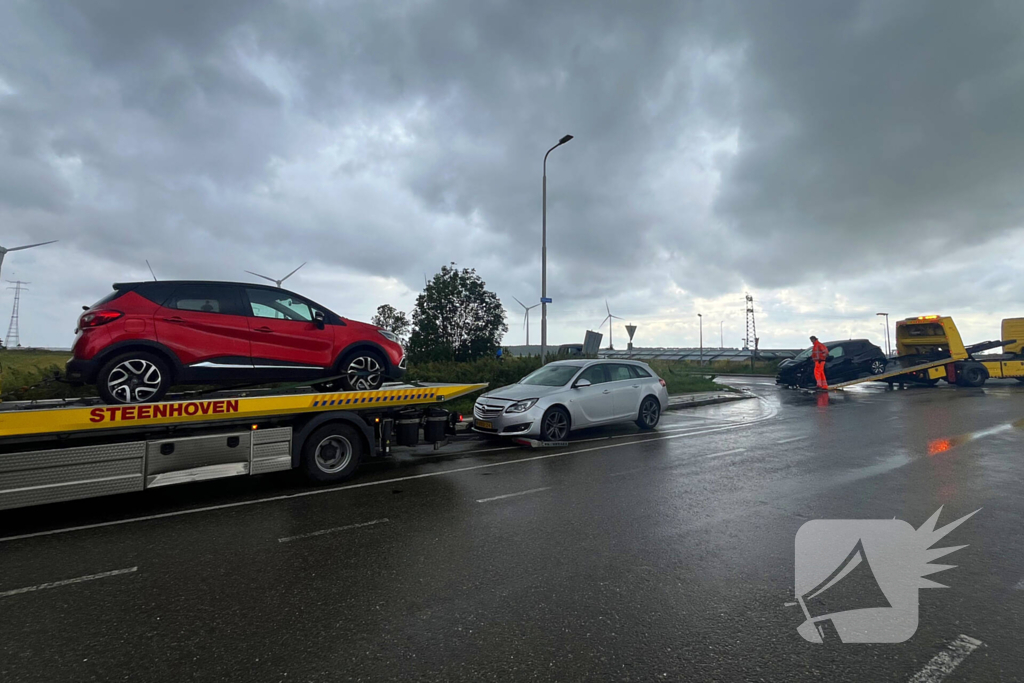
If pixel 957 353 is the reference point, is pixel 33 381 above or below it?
below

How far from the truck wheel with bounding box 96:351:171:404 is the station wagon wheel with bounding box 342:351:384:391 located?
216 cm

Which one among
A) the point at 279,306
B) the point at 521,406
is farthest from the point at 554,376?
the point at 279,306

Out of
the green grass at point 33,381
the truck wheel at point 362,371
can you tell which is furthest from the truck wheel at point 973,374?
the green grass at point 33,381

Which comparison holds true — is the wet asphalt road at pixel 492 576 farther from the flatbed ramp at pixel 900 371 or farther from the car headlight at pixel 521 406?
the flatbed ramp at pixel 900 371

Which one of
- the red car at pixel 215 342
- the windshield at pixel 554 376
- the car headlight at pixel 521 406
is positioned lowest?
the car headlight at pixel 521 406

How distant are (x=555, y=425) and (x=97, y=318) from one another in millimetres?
6824

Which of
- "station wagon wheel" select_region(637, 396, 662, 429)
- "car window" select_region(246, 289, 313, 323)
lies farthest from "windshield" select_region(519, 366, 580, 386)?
"car window" select_region(246, 289, 313, 323)

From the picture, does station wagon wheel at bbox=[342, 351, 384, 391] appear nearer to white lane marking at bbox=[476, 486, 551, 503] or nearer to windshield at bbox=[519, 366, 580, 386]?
white lane marking at bbox=[476, 486, 551, 503]

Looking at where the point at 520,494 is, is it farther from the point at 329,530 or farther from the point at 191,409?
the point at 191,409

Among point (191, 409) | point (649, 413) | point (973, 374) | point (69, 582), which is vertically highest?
point (973, 374)

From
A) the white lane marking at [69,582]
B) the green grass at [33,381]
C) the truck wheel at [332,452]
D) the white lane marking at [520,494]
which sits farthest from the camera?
the green grass at [33,381]

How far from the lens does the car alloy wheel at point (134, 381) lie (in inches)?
234

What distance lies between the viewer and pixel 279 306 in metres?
7.21

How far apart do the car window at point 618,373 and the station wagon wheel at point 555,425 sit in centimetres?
165
